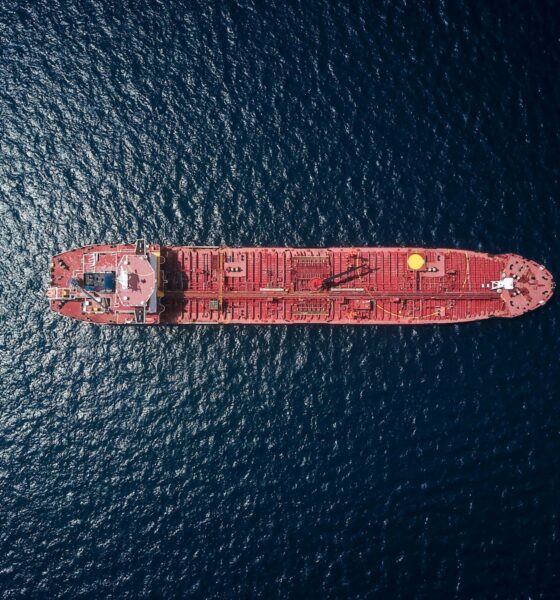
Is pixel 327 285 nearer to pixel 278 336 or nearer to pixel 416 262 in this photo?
pixel 278 336

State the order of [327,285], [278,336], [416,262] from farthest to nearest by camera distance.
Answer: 1. [278,336]
2. [416,262]
3. [327,285]

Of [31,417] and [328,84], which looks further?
[328,84]

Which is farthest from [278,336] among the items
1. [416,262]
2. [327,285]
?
[416,262]

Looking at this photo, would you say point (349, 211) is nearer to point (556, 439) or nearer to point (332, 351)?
point (332, 351)

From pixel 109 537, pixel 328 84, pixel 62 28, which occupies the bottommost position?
pixel 109 537

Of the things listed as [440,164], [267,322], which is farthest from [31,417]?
[440,164]
